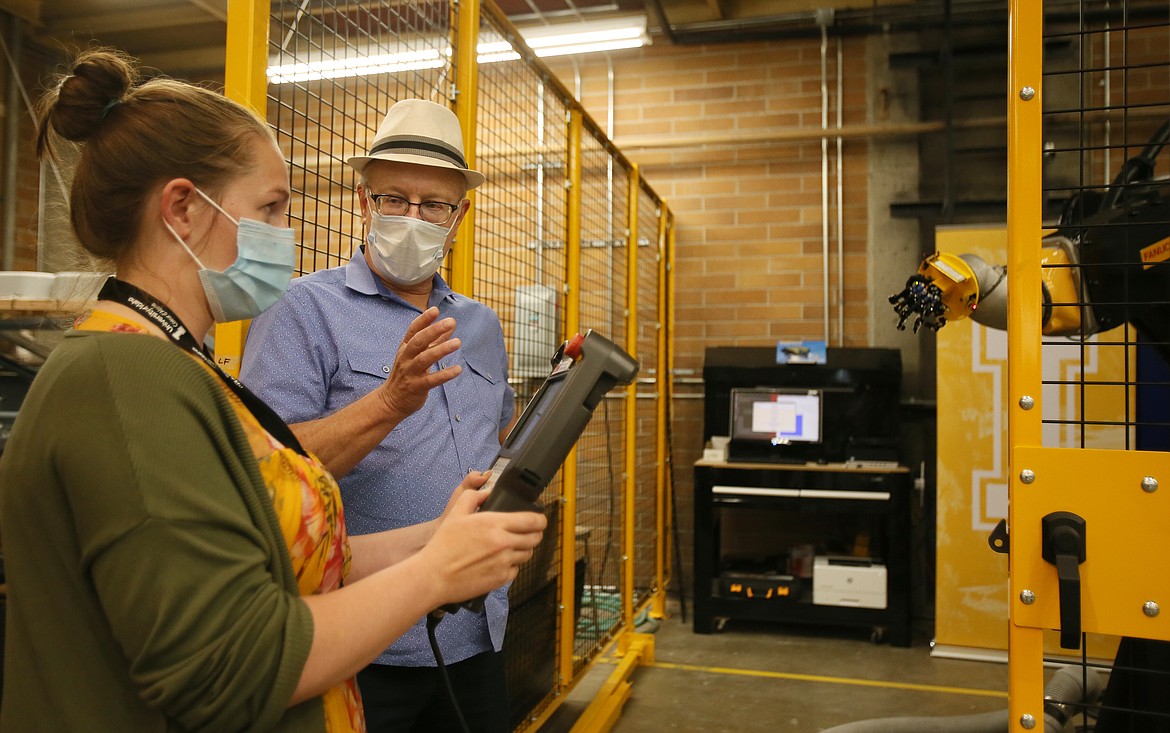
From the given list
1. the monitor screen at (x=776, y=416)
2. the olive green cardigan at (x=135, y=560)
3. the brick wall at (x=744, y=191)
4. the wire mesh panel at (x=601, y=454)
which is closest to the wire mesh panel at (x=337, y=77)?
the olive green cardigan at (x=135, y=560)

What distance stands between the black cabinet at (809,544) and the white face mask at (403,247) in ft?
10.8

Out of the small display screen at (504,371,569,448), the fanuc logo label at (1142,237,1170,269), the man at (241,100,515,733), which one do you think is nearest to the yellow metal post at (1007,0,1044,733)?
the fanuc logo label at (1142,237,1170,269)

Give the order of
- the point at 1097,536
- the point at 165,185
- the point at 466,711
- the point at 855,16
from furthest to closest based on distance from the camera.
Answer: the point at 855,16, the point at 466,711, the point at 1097,536, the point at 165,185

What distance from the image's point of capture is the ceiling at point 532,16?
5.25 m

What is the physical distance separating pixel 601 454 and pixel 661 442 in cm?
77

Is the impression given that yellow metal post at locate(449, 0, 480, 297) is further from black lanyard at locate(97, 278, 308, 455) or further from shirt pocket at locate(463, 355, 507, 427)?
black lanyard at locate(97, 278, 308, 455)

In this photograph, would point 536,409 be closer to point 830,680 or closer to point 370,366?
point 370,366

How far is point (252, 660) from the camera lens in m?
0.72

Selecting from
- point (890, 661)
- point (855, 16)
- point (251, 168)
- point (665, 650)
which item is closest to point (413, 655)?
point (251, 168)

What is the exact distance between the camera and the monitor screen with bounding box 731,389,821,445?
184 inches

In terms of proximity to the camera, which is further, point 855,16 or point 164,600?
point 855,16

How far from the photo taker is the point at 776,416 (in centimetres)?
472

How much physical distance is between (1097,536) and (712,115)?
15.6 feet

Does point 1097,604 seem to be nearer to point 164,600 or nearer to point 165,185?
point 164,600
